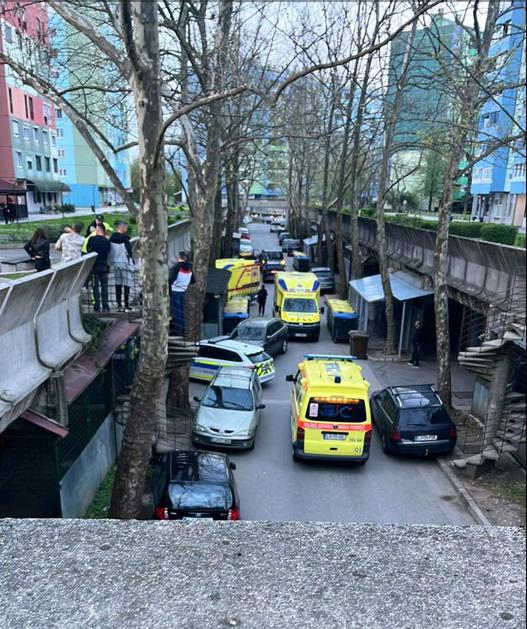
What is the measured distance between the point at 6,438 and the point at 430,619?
21.4ft

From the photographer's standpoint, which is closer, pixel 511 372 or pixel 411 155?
pixel 511 372

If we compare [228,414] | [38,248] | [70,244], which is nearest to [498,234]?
[228,414]

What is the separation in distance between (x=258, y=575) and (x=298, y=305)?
20.6 meters

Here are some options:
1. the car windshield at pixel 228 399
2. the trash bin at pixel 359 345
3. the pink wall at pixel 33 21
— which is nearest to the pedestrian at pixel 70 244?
the pink wall at pixel 33 21

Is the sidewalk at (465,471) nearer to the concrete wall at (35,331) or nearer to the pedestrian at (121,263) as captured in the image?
the concrete wall at (35,331)

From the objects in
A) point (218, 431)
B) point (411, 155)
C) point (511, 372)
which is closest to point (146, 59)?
point (218, 431)

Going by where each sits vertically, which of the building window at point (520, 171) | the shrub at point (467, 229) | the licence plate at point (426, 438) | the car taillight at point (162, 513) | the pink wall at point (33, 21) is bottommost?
the licence plate at point (426, 438)

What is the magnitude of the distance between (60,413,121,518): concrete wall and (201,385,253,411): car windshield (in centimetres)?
235

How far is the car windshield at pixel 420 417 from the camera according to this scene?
37.3 ft

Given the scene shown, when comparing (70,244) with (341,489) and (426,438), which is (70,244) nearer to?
(341,489)

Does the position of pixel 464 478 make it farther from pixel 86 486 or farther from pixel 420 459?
pixel 86 486

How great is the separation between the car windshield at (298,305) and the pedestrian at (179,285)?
11.1 meters

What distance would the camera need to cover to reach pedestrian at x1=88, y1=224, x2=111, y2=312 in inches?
373

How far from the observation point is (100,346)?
8.96m
